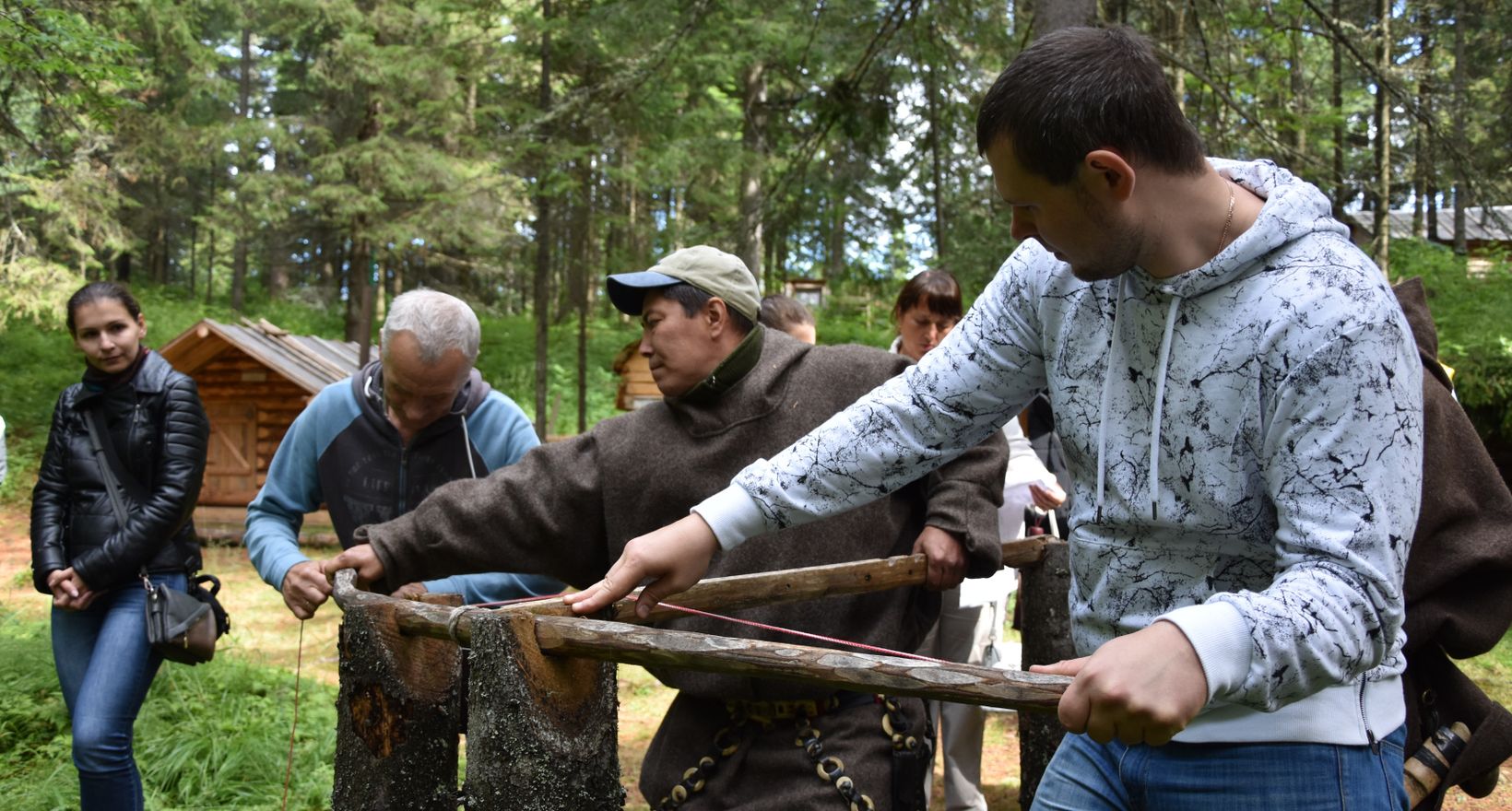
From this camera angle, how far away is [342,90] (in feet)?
73.7

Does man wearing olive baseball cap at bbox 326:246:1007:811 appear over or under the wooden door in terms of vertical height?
over

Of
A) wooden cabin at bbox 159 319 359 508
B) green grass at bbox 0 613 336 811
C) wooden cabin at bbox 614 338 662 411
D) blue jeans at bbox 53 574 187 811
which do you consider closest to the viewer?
blue jeans at bbox 53 574 187 811

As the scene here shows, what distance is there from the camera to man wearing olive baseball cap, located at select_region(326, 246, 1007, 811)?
3.31m

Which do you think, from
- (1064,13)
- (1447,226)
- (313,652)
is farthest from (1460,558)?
(1447,226)

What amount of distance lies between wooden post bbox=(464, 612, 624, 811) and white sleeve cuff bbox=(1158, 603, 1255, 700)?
120 cm

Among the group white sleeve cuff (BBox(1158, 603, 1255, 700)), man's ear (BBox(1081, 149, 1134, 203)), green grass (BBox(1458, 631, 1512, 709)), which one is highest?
man's ear (BBox(1081, 149, 1134, 203))

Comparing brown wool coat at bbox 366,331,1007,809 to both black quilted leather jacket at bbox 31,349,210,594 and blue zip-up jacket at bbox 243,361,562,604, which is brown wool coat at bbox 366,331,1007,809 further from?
black quilted leather jacket at bbox 31,349,210,594

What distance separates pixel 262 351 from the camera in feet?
50.6

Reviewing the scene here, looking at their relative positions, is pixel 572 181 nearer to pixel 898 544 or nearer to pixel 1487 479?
Answer: pixel 898 544

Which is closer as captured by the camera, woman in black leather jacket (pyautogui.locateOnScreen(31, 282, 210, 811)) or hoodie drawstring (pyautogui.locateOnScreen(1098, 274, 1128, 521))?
hoodie drawstring (pyautogui.locateOnScreen(1098, 274, 1128, 521))

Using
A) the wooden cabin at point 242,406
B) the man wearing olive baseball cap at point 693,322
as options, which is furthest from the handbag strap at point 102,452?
the wooden cabin at point 242,406

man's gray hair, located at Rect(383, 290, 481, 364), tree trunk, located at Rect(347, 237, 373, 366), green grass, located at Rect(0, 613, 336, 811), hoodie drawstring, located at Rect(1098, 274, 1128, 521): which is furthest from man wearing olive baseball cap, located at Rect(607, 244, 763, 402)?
tree trunk, located at Rect(347, 237, 373, 366)

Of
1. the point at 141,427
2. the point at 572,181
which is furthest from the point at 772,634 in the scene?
the point at 572,181

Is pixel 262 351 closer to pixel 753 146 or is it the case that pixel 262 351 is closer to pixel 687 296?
pixel 753 146
